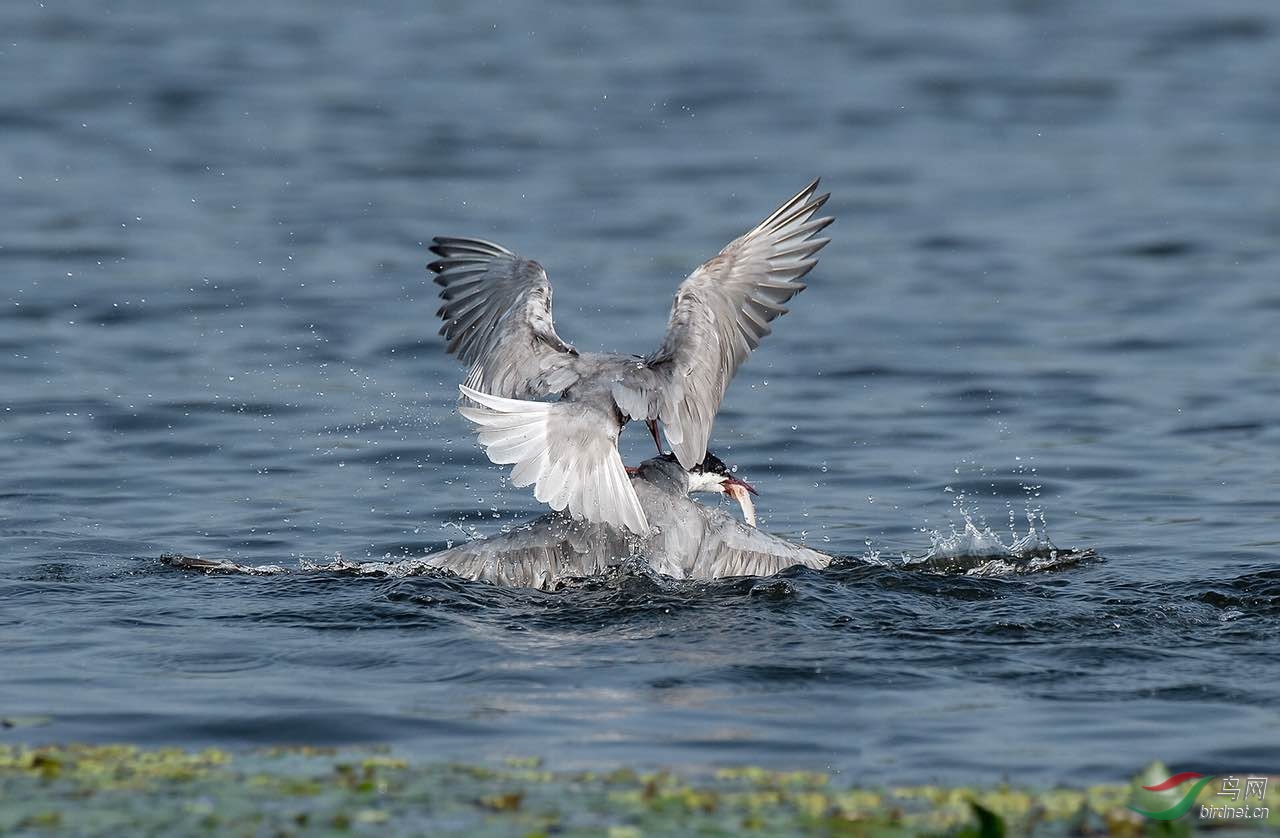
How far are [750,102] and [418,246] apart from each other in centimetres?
747

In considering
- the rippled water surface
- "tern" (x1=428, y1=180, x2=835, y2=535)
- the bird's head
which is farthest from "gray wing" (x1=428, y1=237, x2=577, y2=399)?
the rippled water surface

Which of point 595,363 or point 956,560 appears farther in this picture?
point 956,560

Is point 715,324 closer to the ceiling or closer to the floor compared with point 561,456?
closer to the ceiling

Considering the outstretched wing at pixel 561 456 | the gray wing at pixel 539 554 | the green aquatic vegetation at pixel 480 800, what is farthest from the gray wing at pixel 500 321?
the green aquatic vegetation at pixel 480 800

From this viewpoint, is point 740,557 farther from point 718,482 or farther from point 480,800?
point 480,800

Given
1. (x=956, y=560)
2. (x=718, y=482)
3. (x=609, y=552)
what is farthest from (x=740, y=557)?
(x=956, y=560)

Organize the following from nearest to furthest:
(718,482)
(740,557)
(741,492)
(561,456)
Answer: (561,456)
(740,557)
(718,482)
(741,492)

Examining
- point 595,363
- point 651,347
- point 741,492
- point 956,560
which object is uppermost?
point 595,363

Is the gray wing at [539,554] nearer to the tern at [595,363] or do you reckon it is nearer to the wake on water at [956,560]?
the wake on water at [956,560]

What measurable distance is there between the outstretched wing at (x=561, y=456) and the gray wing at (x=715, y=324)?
31cm

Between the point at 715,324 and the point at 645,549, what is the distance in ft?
4.03

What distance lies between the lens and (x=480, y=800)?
5695 mm

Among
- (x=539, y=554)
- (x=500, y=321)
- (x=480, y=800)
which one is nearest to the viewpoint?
(x=480, y=800)

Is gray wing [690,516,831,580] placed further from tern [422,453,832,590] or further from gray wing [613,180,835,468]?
gray wing [613,180,835,468]
